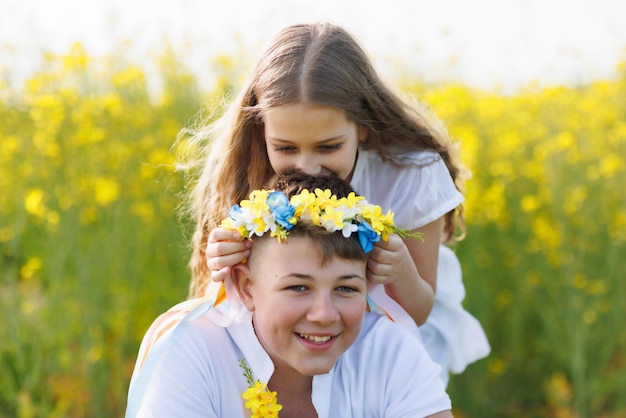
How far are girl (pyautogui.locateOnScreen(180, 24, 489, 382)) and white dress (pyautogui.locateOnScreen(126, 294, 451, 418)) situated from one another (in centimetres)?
14

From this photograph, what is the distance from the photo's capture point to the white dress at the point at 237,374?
7.25ft

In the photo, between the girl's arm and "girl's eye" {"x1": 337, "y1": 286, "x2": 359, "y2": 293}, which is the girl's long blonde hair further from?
"girl's eye" {"x1": 337, "y1": 286, "x2": 359, "y2": 293}

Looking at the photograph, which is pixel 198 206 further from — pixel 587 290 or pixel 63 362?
pixel 587 290

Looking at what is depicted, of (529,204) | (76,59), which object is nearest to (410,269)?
(529,204)

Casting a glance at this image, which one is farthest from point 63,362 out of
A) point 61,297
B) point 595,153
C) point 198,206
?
point 595,153

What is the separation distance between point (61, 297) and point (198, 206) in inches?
46.8

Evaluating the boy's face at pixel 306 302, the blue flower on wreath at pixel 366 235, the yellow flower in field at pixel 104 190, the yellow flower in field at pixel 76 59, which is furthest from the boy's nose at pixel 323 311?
the yellow flower in field at pixel 76 59

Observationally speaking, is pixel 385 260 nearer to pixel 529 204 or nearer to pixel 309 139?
pixel 309 139

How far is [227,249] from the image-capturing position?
2230 millimetres

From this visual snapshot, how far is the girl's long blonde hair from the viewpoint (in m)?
2.52

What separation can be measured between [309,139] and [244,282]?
0.44 meters

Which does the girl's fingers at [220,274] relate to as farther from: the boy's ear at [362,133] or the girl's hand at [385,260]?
the boy's ear at [362,133]

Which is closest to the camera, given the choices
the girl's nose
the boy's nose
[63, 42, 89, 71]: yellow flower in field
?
the boy's nose

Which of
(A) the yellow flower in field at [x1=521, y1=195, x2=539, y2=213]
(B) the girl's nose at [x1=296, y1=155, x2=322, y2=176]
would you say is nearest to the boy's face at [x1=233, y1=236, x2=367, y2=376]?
(B) the girl's nose at [x1=296, y1=155, x2=322, y2=176]
